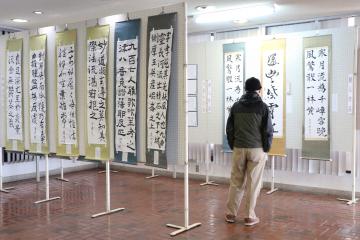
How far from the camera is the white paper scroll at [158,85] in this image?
14.7 feet

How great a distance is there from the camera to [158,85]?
4.57m

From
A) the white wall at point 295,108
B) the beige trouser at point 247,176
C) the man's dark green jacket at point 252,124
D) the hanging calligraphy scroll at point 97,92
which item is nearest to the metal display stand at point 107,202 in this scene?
the hanging calligraphy scroll at point 97,92

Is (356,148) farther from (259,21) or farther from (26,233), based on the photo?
(26,233)

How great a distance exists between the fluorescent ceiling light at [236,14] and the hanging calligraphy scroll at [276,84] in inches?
23.6

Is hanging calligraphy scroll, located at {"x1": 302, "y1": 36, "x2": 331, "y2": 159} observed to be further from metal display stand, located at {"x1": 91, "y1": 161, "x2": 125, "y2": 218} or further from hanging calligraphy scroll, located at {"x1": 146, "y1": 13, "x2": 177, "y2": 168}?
metal display stand, located at {"x1": 91, "y1": 161, "x2": 125, "y2": 218}

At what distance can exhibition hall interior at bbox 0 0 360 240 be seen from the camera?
15.1ft

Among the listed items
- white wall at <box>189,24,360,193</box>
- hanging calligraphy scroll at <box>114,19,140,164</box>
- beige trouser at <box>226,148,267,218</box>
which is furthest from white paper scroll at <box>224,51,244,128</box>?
hanging calligraphy scroll at <box>114,19,140,164</box>

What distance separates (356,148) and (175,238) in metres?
3.36

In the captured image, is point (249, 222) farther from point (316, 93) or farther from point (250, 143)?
point (316, 93)

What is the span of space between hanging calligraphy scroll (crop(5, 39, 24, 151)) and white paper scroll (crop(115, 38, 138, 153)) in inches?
78.5

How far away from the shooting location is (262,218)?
5082mm

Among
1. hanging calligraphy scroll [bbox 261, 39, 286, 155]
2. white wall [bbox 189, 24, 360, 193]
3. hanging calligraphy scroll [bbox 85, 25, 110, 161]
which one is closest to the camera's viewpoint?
hanging calligraphy scroll [bbox 85, 25, 110, 161]

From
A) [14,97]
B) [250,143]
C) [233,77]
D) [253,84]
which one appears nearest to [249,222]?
[250,143]

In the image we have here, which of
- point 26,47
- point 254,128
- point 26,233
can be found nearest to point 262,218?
point 254,128
